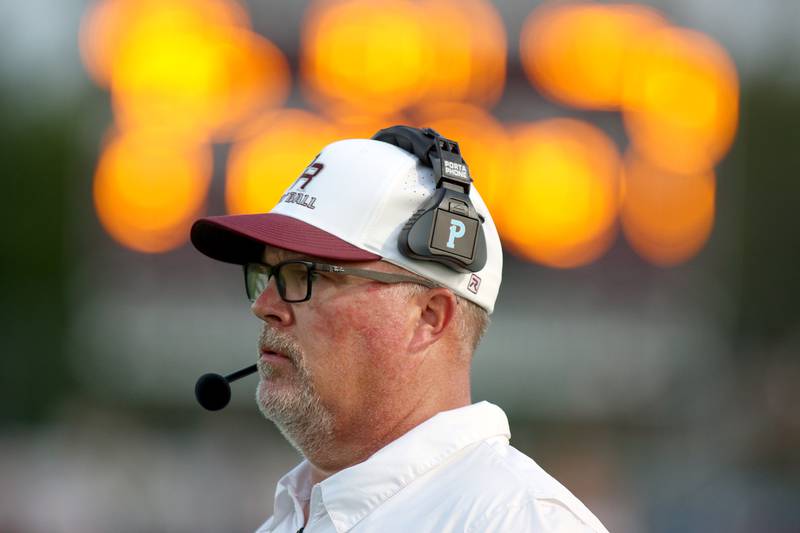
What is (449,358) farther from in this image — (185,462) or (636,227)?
(185,462)

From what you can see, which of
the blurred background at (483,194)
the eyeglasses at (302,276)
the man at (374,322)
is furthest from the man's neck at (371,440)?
the blurred background at (483,194)

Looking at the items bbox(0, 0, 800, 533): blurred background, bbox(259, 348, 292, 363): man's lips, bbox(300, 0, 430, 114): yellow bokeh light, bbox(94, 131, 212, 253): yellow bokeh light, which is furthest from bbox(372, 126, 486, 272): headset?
bbox(94, 131, 212, 253): yellow bokeh light

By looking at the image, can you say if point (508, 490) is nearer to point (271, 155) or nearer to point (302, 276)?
point (302, 276)

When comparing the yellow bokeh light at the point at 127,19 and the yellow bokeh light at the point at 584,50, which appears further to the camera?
the yellow bokeh light at the point at 127,19

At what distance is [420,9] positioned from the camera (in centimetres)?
934

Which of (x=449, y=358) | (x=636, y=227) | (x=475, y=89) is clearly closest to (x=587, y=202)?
(x=636, y=227)

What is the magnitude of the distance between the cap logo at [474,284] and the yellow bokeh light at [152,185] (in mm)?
7103

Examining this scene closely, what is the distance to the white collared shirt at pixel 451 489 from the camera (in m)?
1.84

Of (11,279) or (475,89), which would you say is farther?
(11,279)

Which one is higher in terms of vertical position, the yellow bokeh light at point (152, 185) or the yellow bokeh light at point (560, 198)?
the yellow bokeh light at point (560, 198)

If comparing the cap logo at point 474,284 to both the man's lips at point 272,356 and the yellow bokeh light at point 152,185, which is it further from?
the yellow bokeh light at point 152,185

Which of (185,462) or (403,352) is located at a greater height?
(403,352)

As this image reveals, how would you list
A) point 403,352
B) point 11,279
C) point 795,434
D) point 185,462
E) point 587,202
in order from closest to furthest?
point 403,352 < point 587,202 < point 185,462 < point 795,434 < point 11,279

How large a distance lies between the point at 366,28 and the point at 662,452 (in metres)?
4.45
